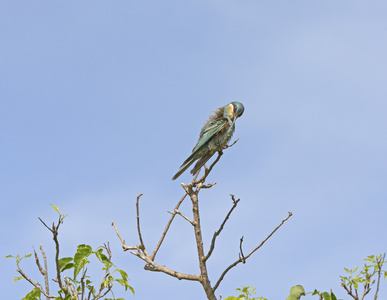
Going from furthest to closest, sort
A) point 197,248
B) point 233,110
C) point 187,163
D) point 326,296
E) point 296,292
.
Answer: point 233,110 → point 187,163 → point 197,248 → point 296,292 → point 326,296

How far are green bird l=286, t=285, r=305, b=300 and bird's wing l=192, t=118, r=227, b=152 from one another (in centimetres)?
560

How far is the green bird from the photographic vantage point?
414cm

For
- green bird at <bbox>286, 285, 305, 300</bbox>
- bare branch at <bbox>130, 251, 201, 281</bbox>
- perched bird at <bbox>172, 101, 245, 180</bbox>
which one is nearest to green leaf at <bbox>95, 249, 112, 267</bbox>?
bare branch at <bbox>130, 251, 201, 281</bbox>

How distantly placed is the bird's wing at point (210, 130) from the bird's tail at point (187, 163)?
4.3 inches

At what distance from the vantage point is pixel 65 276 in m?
4.68

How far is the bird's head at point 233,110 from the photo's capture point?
10086 millimetres

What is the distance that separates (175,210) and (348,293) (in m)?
1.88

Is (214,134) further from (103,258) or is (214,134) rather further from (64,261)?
(64,261)

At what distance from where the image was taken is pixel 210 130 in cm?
984

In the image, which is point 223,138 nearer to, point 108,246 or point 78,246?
point 108,246

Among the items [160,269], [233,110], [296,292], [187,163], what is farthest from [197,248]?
[233,110]

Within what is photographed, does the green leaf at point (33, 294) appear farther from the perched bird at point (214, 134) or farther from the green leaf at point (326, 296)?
the perched bird at point (214, 134)

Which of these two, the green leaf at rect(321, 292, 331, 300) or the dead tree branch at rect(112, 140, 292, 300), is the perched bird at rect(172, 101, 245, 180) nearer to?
the dead tree branch at rect(112, 140, 292, 300)

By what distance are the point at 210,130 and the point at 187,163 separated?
2.69 feet
